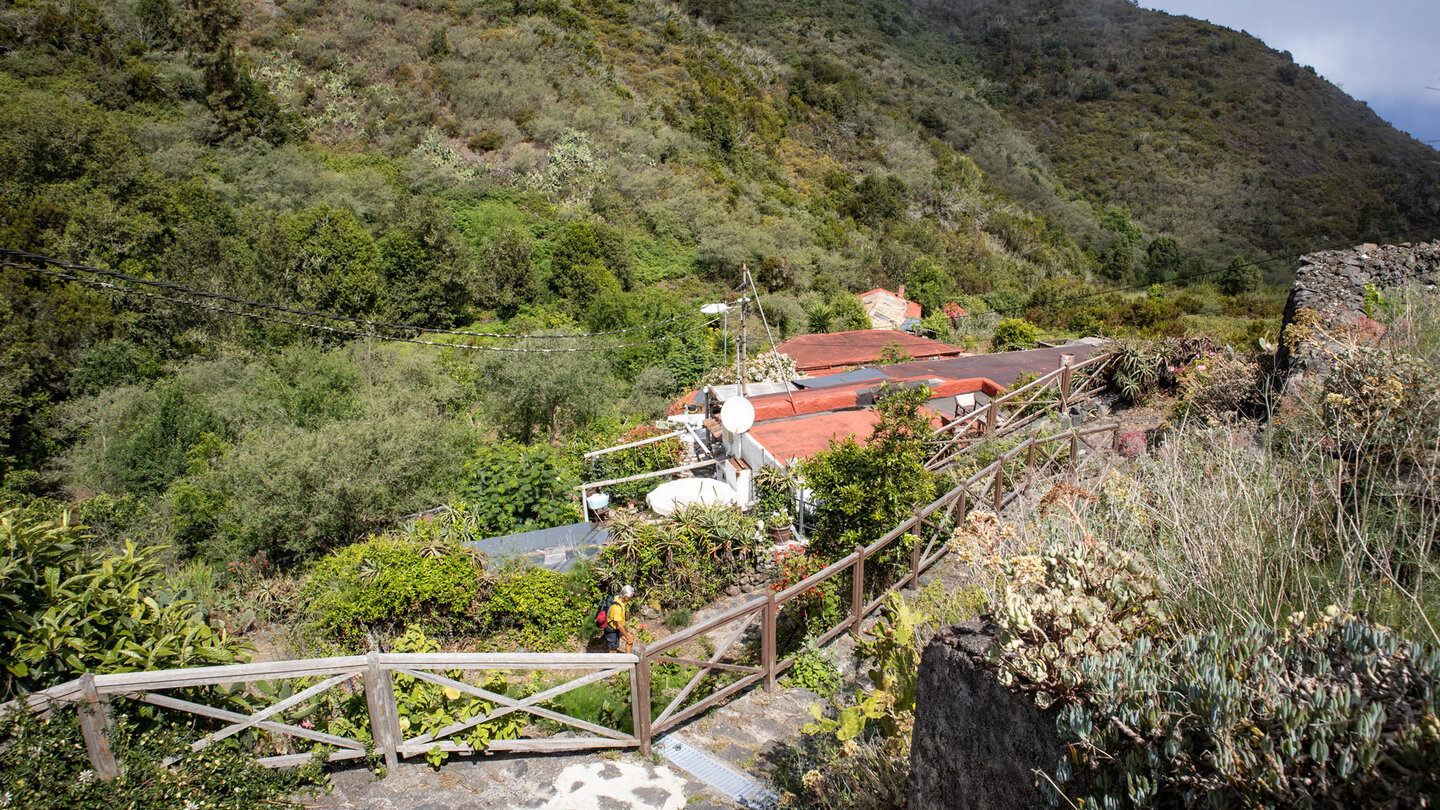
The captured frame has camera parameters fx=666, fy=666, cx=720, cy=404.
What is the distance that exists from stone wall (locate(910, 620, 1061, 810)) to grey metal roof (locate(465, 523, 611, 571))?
7.46m

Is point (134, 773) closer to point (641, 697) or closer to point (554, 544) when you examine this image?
point (641, 697)

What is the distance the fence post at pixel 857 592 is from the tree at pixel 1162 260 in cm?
5026

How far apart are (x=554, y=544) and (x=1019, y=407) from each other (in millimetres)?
7417

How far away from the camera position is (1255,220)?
174 ft

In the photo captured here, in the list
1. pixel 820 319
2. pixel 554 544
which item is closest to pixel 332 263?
pixel 820 319

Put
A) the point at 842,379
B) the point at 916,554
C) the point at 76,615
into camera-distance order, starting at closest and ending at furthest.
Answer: the point at 76,615
the point at 916,554
the point at 842,379

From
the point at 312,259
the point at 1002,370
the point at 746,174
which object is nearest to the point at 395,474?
the point at 1002,370

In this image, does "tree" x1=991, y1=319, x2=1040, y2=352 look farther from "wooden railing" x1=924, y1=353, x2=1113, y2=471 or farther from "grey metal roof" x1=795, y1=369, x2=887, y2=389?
"wooden railing" x1=924, y1=353, x2=1113, y2=471

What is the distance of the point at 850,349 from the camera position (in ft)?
60.1

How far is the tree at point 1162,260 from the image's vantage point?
155ft

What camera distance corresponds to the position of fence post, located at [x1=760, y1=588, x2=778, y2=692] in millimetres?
5598

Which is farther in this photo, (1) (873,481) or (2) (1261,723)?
(1) (873,481)

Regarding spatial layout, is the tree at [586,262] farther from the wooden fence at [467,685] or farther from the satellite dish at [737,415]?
the wooden fence at [467,685]

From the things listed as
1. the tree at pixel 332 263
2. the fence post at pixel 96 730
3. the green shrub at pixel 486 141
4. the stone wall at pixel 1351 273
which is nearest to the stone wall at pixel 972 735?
the fence post at pixel 96 730
